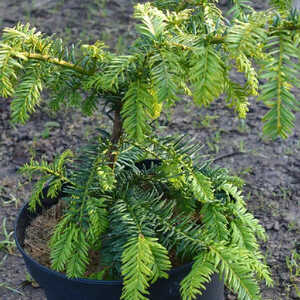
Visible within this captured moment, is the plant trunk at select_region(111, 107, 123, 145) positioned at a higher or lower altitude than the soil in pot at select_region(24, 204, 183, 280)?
higher

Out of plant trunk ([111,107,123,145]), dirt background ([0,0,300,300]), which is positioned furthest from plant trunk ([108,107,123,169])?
dirt background ([0,0,300,300])

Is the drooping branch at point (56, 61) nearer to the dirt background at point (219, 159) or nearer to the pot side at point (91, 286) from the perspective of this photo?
the pot side at point (91, 286)

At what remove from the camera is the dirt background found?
7.60 ft

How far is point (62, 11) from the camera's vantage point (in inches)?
187

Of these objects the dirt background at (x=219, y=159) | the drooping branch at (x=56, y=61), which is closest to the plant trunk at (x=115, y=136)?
the drooping branch at (x=56, y=61)

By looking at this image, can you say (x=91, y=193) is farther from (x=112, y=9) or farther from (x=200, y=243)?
(x=112, y=9)

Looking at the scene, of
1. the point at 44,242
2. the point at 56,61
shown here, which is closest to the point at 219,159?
the point at 44,242

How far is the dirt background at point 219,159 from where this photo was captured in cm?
232

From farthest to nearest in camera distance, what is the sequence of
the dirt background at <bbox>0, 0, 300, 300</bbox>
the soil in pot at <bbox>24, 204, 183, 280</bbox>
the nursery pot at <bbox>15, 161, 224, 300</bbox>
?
the dirt background at <bbox>0, 0, 300, 300</bbox>, the soil in pot at <bbox>24, 204, 183, 280</bbox>, the nursery pot at <bbox>15, 161, 224, 300</bbox>

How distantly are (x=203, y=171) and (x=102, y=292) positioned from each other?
56 centimetres

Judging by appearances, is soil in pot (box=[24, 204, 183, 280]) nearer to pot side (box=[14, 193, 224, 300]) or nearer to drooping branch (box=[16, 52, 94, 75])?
pot side (box=[14, 193, 224, 300])

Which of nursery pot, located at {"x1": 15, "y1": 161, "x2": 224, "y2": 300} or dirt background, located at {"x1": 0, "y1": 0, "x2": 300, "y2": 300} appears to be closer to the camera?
nursery pot, located at {"x1": 15, "y1": 161, "x2": 224, "y2": 300}

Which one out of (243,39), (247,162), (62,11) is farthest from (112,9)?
(243,39)

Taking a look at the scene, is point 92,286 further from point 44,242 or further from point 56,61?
point 56,61
